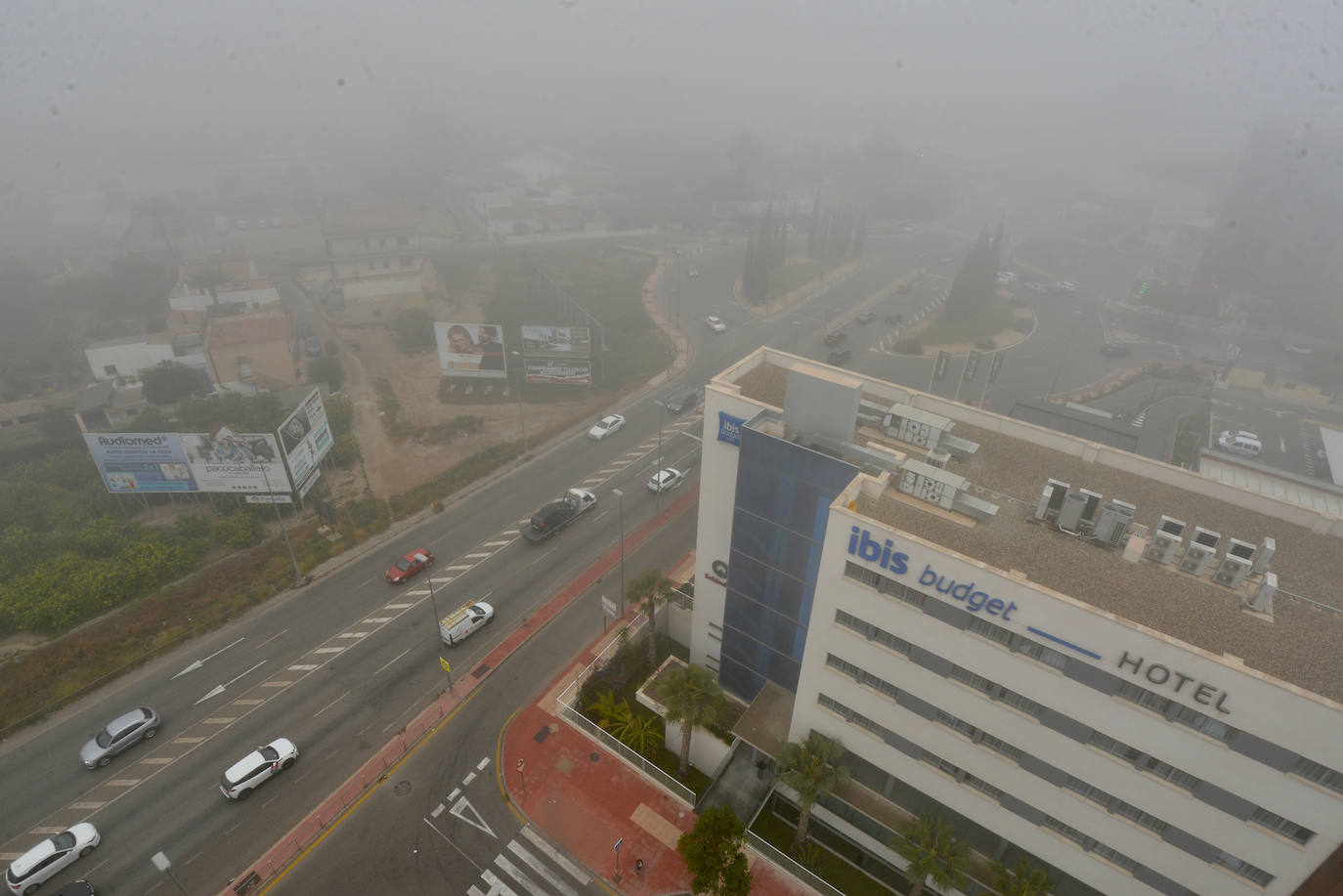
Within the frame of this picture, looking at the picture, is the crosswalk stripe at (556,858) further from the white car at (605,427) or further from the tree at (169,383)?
the tree at (169,383)

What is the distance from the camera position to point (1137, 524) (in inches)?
1219

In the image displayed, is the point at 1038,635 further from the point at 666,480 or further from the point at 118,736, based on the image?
the point at 118,736

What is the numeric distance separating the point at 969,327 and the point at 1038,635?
101495 millimetres

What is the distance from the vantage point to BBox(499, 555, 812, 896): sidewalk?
36.1 meters

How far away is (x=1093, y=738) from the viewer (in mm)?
26625

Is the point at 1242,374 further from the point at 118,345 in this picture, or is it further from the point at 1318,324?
the point at 118,345

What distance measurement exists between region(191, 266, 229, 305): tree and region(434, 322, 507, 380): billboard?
56.1 metres

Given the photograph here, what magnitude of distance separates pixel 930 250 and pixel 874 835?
6165 inches

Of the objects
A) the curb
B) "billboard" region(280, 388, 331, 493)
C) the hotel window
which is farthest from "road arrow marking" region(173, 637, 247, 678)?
the hotel window

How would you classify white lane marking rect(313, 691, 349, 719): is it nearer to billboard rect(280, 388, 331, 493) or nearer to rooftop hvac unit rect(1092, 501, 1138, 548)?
billboard rect(280, 388, 331, 493)

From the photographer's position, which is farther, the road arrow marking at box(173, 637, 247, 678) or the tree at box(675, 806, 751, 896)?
the road arrow marking at box(173, 637, 247, 678)

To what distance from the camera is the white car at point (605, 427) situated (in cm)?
7881

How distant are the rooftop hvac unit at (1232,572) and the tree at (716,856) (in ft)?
79.3

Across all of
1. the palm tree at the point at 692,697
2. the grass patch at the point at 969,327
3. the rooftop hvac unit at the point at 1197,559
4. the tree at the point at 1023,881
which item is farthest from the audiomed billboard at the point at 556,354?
the tree at the point at 1023,881
